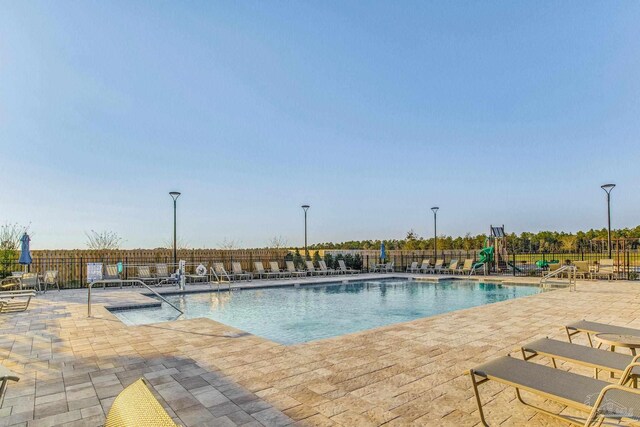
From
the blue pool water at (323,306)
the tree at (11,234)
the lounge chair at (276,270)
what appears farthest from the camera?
the lounge chair at (276,270)

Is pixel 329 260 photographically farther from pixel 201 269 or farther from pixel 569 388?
pixel 569 388

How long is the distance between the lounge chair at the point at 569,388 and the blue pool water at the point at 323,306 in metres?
4.69

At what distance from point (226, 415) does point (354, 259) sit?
60.2ft

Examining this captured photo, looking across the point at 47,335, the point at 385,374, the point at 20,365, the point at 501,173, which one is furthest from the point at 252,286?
the point at 501,173

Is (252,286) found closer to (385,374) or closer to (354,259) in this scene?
(354,259)

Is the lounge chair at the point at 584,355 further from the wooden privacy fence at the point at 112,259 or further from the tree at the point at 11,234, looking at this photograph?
the tree at the point at 11,234

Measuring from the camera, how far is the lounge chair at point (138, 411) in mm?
1385

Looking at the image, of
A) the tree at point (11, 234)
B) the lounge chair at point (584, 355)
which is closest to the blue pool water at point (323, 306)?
the lounge chair at point (584, 355)

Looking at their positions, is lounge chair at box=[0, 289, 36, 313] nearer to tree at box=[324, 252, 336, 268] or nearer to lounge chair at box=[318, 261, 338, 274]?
lounge chair at box=[318, 261, 338, 274]

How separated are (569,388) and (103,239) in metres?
22.1

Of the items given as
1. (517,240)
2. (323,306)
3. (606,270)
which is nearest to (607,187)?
(606,270)

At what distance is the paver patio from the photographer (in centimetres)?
290

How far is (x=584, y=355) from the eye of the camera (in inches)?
118

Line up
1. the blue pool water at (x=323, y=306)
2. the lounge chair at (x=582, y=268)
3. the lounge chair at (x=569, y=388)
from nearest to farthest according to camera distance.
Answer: the lounge chair at (x=569, y=388) → the blue pool water at (x=323, y=306) → the lounge chair at (x=582, y=268)
